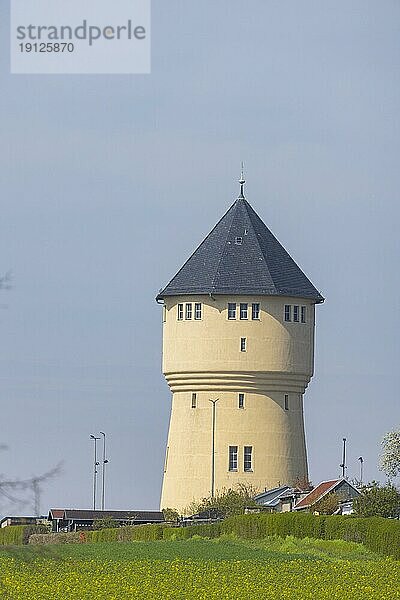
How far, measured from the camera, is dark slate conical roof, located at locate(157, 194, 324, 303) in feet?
218

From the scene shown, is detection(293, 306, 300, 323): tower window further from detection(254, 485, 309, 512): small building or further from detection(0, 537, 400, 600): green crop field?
detection(0, 537, 400, 600): green crop field

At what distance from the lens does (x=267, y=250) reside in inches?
2709

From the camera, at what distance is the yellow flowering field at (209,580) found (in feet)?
80.4

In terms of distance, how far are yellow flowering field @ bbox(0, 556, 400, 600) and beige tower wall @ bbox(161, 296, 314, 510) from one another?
89.1 ft

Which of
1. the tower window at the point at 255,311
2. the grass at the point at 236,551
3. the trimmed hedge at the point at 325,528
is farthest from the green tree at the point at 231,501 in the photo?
the grass at the point at 236,551

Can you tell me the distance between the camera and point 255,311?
6581 centimetres

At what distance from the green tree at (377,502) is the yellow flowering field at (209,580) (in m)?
12.2

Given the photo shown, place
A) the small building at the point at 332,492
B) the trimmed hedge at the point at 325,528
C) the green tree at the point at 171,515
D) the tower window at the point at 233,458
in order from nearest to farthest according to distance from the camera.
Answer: the trimmed hedge at the point at 325,528, the small building at the point at 332,492, the green tree at the point at 171,515, the tower window at the point at 233,458

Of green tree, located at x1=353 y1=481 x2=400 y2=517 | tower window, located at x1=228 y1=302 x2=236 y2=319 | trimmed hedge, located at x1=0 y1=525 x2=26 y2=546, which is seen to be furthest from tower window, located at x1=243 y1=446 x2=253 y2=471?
green tree, located at x1=353 y1=481 x2=400 y2=517

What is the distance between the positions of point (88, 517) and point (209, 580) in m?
44.5

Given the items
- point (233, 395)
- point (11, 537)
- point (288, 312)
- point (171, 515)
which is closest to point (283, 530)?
point (11, 537)

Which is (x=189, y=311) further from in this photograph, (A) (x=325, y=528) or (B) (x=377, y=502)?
(A) (x=325, y=528)

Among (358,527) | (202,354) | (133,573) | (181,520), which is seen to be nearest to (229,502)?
(181,520)

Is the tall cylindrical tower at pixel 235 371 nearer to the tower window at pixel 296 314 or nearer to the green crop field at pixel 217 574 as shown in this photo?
the tower window at pixel 296 314
